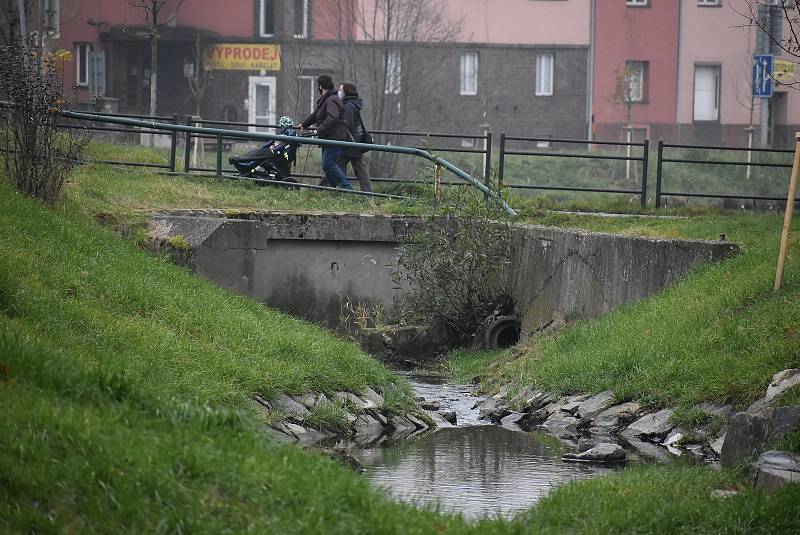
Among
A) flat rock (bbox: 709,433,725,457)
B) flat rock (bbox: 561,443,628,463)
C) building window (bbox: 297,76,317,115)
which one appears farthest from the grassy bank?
building window (bbox: 297,76,317,115)

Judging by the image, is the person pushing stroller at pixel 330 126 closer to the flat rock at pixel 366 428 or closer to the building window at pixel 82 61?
the flat rock at pixel 366 428

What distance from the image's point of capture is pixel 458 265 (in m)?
17.8

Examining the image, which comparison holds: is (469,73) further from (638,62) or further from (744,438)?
(744,438)

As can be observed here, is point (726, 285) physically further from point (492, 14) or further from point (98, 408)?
point (492, 14)

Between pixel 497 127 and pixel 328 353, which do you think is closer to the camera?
pixel 328 353

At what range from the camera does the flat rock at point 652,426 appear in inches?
443

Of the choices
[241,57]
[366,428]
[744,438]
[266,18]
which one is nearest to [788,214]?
[744,438]

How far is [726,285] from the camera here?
13.3m

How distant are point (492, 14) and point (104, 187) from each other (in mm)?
31777

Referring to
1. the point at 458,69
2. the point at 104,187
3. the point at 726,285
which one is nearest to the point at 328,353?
the point at 726,285

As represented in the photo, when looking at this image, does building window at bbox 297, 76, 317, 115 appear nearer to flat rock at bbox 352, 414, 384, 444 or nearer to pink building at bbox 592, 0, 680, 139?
pink building at bbox 592, 0, 680, 139

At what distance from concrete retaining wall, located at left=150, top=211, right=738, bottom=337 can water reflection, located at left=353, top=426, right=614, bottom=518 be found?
3.87 m

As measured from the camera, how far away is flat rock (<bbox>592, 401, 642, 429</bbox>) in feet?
38.9

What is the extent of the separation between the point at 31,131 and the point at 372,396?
5039 millimetres
